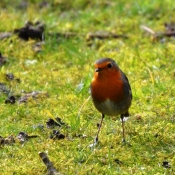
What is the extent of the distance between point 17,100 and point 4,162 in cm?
163

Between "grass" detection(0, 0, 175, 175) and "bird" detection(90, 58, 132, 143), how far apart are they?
0.28 m

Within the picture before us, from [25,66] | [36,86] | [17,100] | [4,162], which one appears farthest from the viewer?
[25,66]

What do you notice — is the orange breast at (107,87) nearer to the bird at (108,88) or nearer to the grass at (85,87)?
the bird at (108,88)

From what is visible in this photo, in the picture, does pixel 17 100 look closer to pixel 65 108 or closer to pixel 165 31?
pixel 65 108

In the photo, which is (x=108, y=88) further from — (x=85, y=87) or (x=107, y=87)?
(x=85, y=87)

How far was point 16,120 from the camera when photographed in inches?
231

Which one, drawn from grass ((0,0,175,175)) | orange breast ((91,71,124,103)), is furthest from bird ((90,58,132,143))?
grass ((0,0,175,175))

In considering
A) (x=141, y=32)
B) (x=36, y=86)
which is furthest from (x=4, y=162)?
(x=141, y=32)

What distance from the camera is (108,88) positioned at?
5.10 m

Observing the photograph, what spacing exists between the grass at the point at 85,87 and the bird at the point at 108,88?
0.28 m

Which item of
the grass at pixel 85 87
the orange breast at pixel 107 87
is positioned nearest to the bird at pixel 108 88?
the orange breast at pixel 107 87

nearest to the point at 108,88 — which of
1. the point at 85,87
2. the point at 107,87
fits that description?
the point at 107,87

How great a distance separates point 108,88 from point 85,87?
137 centimetres

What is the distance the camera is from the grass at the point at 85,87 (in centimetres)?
488
